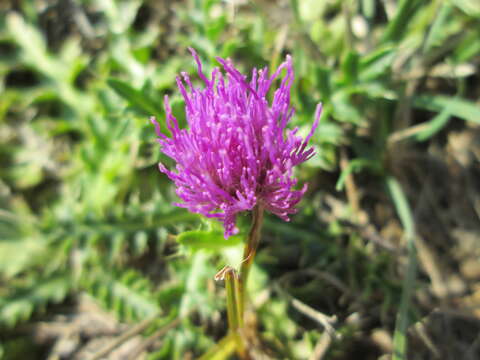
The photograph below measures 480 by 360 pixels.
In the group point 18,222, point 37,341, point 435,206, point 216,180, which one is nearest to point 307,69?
point 435,206

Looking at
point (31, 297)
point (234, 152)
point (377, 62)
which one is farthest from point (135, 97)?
point (31, 297)

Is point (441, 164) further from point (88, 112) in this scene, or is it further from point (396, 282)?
point (88, 112)

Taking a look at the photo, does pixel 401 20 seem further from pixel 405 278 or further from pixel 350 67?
pixel 405 278

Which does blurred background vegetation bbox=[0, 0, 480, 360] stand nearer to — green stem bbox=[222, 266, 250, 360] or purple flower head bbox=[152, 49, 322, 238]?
green stem bbox=[222, 266, 250, 360]

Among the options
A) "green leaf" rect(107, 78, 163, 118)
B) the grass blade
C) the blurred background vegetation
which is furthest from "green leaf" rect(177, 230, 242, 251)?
the grass blade

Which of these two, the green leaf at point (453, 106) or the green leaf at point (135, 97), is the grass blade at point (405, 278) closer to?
the green leaf at point (453, 106)

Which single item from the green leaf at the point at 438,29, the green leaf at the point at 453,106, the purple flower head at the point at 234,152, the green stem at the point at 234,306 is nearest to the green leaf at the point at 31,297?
the green stem at the point at 234,306

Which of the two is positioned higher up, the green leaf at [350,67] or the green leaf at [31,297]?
the green leaf at [350,67]
